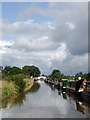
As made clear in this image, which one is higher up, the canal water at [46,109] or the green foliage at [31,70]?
the green foliage at [31,70]

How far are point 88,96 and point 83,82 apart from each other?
5180 millimetres

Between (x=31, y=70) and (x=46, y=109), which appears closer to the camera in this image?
(x=46, y=109)

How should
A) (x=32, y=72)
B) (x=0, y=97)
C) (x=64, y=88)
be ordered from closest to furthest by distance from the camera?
1. (x=0, y=97)
2. (x=64, y=88)
3. (x=32, y=72)

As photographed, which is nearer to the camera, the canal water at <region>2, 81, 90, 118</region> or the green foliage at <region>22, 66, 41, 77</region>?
the canal water at <region>2, 81, 90, 118</region>

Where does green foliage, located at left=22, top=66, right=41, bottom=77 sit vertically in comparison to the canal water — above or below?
above

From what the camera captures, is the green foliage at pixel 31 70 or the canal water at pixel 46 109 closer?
the canal water at pixel 46 109

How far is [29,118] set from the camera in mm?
10234

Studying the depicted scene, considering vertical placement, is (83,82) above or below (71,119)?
above

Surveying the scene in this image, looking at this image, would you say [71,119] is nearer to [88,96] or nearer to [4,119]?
[4,119]

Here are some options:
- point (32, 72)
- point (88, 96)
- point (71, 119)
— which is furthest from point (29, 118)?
point (32, 72)

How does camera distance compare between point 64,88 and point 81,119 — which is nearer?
point 81,119

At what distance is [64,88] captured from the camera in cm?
3300

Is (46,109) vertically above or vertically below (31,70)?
below

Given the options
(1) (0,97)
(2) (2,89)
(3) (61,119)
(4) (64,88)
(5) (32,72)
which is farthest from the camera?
(5) (32,72)
